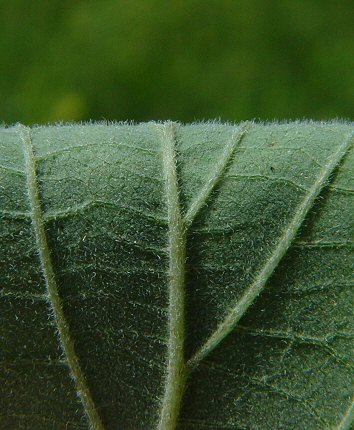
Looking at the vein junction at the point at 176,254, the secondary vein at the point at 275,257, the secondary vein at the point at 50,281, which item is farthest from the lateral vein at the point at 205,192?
the secondary vein at the point at 50,281

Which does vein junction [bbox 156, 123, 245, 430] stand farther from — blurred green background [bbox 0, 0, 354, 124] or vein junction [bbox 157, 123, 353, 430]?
blurred green background [bbox 0, 0, 354, 124]

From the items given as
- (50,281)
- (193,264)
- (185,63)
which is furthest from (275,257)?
(185,63)

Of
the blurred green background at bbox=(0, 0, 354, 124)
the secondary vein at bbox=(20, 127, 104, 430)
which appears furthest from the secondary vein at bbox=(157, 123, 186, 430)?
the blurred green background at bbox=(0, 0, 354, 124)

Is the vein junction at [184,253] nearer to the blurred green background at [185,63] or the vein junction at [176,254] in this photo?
the vein junction at [176,254]

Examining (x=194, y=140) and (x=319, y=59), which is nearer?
(x=194, y=140)

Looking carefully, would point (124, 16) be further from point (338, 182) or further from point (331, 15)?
point (338, 182)

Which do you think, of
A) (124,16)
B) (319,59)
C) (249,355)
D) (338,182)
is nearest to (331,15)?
(319,59)

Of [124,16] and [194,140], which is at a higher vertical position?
[124,16]
